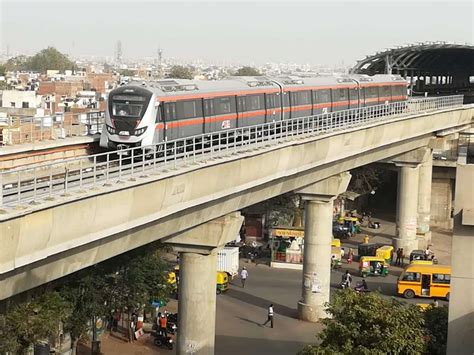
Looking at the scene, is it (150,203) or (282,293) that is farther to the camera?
(282,293)

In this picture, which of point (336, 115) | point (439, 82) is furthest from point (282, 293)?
point (439, 82)

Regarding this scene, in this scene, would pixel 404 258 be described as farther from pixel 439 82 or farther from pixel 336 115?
pixel 439 82

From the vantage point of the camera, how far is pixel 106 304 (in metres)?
30.4

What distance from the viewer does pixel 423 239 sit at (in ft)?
187

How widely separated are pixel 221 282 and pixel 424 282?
29.3ft

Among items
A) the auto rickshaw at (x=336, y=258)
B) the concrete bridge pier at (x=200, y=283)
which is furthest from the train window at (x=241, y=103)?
the auto rickshaw at (x=336, y=258)

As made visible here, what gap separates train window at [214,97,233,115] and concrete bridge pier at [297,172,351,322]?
586cm

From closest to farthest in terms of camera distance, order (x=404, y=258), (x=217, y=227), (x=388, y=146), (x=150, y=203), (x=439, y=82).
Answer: (x=150, y=203)
(x=217, y=227)
(x=388, y=146)
(x=404, y=258)
(x=439, y=82)

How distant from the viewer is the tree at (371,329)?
877 inches

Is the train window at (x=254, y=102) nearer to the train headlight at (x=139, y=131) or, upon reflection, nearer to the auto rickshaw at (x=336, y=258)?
the train headlight at (x=139, y=131)

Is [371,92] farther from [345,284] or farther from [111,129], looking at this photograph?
[111,129]

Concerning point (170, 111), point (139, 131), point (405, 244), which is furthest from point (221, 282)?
point (405, 244)

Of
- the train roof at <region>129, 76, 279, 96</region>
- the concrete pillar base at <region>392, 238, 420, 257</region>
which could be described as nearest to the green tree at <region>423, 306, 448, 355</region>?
the train roof at <region>129, 76, 279, 96</region>

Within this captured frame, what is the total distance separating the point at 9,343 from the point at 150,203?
4.86m
